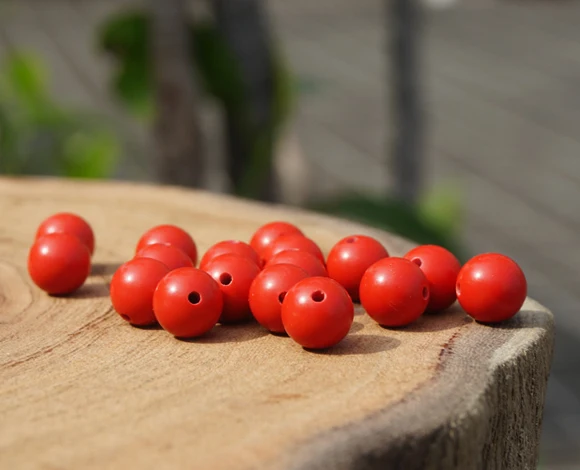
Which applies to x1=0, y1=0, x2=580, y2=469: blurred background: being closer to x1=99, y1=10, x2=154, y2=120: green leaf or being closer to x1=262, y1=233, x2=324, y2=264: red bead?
x1=99, y1=10, x2=154, y2=120: green leaf

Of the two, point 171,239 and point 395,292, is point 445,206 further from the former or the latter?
point 395,292

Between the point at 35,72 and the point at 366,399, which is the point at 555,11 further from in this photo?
the point at 366,399

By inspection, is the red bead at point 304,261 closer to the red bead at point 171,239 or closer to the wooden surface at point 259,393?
the wooden surface at point 259,393

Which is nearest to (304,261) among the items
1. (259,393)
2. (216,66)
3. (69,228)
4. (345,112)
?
(259,393)

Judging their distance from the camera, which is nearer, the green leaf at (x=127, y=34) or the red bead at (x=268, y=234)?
the red bead at (x=268, y=234)

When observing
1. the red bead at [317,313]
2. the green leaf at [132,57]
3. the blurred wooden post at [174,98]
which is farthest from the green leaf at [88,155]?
the red bead at [317,313]

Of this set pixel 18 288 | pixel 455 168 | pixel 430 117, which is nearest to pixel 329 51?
pixel 430 117
